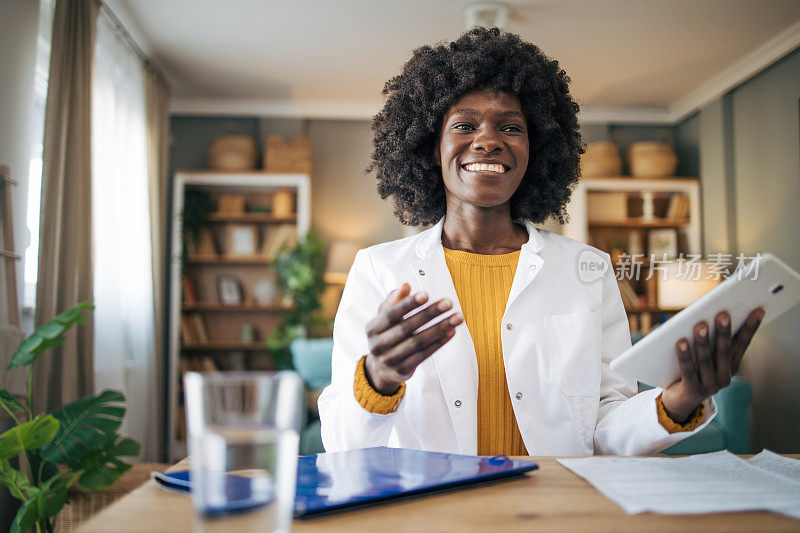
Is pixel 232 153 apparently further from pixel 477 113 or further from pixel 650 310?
pixel 477 113

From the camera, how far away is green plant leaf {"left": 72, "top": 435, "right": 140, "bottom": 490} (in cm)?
238

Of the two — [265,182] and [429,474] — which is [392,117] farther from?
[265,182]

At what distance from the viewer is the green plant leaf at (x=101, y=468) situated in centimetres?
238

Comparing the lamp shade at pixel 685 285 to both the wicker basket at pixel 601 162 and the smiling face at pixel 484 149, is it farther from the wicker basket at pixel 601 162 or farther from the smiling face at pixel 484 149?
the smiling face at pixel 484 149

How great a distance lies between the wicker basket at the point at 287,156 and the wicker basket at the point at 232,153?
166 mm

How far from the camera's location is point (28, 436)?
1.95 m

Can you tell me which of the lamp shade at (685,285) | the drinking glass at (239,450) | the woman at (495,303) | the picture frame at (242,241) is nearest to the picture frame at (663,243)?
the lamp shade at (685,285)

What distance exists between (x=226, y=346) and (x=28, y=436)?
3.70 metres

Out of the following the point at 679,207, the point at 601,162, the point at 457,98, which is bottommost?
the point at 457,98

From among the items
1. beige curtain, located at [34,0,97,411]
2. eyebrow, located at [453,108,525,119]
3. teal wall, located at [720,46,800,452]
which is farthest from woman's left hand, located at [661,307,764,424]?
teal wall, located at [720,46,800,452]

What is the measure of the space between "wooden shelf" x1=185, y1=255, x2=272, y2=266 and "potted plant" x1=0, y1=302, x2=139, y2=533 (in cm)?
298

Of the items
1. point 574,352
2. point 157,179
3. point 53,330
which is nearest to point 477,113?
point 574,352

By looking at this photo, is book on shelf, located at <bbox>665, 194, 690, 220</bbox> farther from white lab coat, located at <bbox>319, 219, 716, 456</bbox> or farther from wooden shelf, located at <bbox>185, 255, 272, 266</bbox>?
white lab coat, located at <bbox>319, 219, 716, 456</bbox>

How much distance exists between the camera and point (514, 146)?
148 centimetres
